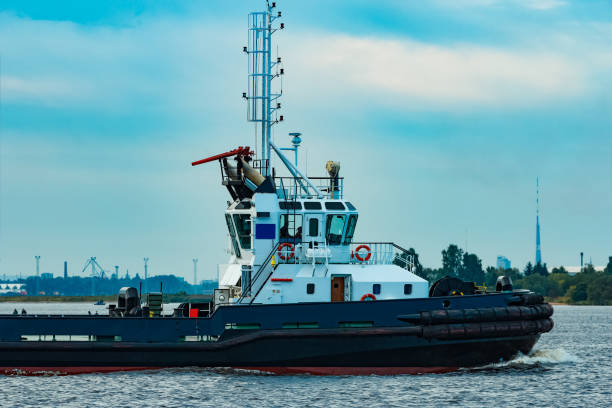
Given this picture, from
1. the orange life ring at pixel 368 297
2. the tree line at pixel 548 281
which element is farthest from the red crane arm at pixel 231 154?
the tree line at pixel 548 281

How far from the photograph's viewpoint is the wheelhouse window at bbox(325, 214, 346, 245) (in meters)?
26.1

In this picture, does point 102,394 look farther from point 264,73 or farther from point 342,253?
point 264,73

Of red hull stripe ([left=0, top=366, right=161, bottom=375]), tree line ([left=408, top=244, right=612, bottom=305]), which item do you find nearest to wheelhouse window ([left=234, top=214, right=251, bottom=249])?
red hull stripe ([left=0, top=366, right=161, bottom=375])

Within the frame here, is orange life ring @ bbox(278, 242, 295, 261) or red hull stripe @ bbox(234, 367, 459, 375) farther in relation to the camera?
orange life ring @ bbox(278, 242, 295, 261)

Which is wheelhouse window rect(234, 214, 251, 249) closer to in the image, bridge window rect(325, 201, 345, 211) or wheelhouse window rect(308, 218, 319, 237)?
wheelhouse window rect(308, 218, 319, 237)

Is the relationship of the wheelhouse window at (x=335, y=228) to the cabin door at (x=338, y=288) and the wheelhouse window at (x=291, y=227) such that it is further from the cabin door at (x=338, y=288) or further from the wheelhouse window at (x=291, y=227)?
the cabin door at (x=338, y=288)

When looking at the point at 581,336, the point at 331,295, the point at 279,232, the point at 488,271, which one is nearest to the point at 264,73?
the point at 279,232

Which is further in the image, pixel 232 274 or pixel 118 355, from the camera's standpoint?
pixel 232 274

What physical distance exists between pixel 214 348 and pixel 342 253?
4.34 metres

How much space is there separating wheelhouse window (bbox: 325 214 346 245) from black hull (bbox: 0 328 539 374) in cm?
287

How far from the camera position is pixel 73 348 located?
82.2 ft

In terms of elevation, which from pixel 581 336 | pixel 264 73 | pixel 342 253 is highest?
pixel 264 73

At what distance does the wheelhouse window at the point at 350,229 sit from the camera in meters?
26.3

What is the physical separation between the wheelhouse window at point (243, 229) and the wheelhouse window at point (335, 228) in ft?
7.10
